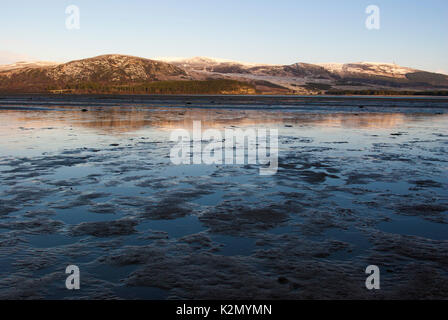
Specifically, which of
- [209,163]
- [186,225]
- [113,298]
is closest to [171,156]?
[209,163]

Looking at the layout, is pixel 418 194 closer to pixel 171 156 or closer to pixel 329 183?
pixel 329 183

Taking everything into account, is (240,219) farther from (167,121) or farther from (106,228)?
(167,121)

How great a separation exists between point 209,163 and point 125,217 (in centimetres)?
600

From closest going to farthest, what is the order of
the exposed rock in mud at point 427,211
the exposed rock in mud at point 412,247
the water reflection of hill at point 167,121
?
the exposed rock in mud at point 412,247
the exposed rock in mud at point 427,211
the water reflection of hill at point 167,121

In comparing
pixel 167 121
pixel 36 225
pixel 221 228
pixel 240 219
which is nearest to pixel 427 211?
pixel 240 219

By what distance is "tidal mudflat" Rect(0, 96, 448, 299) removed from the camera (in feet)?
16.4

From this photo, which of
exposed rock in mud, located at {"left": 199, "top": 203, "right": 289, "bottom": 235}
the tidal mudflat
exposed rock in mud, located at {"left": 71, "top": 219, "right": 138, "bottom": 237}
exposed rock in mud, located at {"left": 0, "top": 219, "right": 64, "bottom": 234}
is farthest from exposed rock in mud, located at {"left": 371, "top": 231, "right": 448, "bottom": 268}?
exposed rock in mud, located at {"left": 0, "top": 219, "right": 64, "bottom": 234}

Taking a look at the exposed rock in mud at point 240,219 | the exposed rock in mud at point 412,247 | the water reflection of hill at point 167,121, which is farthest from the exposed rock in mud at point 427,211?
the water reflection of hill at point 167,121

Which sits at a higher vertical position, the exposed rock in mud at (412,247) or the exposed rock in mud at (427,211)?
the exposed rock in mud at (427,211)

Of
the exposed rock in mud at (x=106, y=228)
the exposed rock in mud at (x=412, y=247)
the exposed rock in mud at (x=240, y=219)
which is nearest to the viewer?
the exposed rock in mud at (x=412, y=247)

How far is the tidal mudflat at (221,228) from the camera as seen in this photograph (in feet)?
16.4

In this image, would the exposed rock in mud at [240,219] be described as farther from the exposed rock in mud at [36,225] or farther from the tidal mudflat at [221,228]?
the exposed rock in mud at [36,225]

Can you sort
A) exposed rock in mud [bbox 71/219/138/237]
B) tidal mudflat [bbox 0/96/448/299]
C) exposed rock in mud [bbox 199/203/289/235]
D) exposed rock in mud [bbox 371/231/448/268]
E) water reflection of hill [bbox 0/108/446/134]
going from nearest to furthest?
tidal mudflat [bbox 0/96/448/299] → exposed rock in mud [bbox 371/231/448/268] → exposed rock in mud [bbox 71/219/138/237] → exposed rock in mud [bbox 199/203/289/235] → water reflection of hill [bbox 0/108/446/134]

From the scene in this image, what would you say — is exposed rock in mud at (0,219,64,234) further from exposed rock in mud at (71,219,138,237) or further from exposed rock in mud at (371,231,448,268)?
exposed rock in mud at (371,231,448,268)
